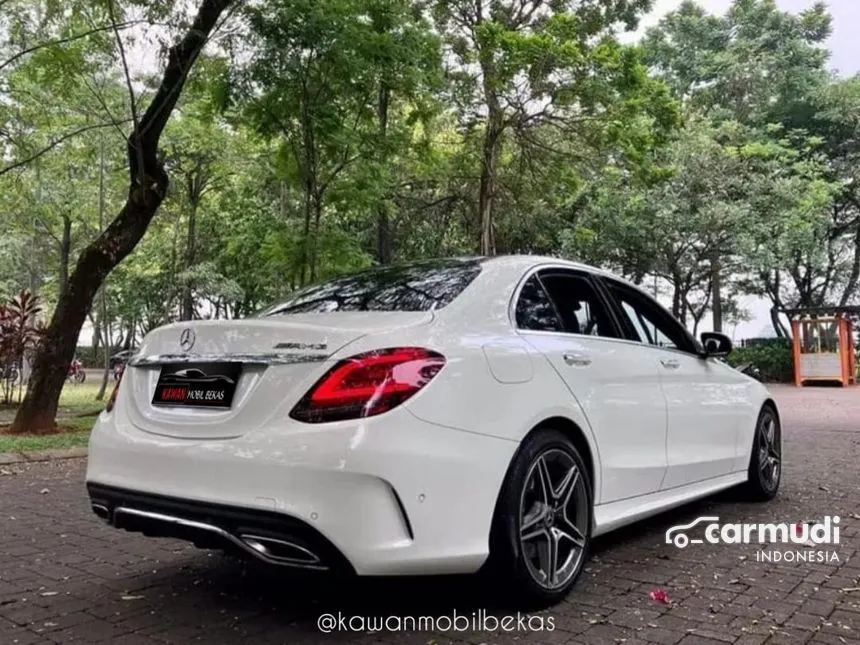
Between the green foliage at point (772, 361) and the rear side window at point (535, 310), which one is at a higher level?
the rear side window at point (535, 310)

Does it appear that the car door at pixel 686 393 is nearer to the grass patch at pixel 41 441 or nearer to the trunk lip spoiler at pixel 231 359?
the trunk lip spoiler at pixel 231 359

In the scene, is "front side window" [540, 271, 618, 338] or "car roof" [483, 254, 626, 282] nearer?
"car roof" [483, 254, 626, 282]

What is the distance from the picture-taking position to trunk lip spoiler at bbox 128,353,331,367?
2.47 m

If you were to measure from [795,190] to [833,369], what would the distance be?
5111mm

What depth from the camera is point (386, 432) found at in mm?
2316

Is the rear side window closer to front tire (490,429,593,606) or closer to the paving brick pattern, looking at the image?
front tire (490,429,593,606)

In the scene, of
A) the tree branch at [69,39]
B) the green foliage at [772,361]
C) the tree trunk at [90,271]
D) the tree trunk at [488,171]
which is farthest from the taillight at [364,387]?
the green foliage at [772,361]

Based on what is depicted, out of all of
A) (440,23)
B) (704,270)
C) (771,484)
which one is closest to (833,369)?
(704,270)

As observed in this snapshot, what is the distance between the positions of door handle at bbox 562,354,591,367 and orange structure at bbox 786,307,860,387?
62.1ft

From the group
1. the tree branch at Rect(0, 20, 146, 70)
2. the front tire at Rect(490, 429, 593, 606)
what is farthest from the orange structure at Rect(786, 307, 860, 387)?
the front tire at Rect(490, 429, 593, 606)

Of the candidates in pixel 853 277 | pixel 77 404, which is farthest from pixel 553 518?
pixel 853 277

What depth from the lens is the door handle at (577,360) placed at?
313 centimetres

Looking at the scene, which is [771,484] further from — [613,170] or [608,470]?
[613,170]

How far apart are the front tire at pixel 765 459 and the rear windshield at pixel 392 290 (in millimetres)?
2678
